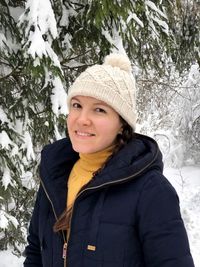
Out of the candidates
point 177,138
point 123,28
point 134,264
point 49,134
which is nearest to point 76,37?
point 123,28

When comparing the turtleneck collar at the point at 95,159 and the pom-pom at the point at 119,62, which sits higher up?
the pom-pom at the point at 119,62

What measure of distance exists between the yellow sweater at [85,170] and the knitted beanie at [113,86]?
0.16 meters

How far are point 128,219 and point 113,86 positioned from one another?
0.48 metres

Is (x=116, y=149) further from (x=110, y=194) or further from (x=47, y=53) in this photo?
(x=47, y=53)

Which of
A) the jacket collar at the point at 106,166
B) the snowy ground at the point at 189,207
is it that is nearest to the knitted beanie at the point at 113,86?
the jacket collar at the point at 106,166

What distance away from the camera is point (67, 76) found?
4.73 meters

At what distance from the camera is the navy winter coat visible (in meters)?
1.37

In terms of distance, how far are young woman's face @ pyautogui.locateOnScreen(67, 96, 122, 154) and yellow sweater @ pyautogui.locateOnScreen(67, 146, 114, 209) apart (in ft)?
0.15

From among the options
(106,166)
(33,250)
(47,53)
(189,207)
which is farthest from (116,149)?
(189,207)

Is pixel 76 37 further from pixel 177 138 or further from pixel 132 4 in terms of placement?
pixel 177 138

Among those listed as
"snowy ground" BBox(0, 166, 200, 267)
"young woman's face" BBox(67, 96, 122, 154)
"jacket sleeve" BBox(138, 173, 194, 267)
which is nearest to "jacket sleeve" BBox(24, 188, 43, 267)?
"young woman's face" BBox(67, 96, 122, 154)

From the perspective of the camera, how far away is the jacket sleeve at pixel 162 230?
53.6 inches

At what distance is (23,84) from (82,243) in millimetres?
2800

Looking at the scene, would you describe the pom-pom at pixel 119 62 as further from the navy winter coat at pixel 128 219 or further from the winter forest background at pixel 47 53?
the winter forest background at pixel 47 53
